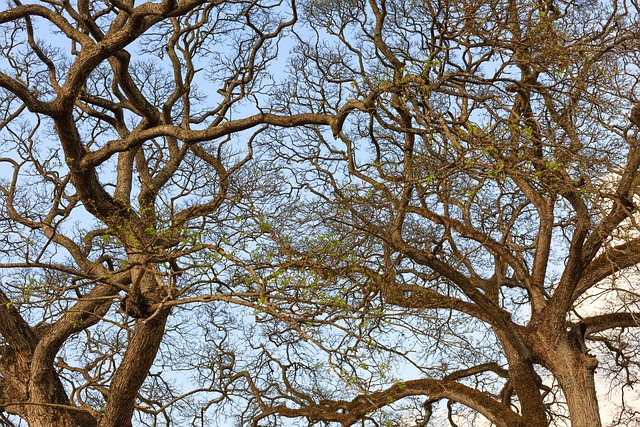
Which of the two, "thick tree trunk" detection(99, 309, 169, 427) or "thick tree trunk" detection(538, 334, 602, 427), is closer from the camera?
"thick tree trunk" detection(99, 309, 169, 427)

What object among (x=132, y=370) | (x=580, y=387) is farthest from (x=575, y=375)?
(x=132, y=370)

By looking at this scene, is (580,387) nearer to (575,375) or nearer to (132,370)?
(575,375)

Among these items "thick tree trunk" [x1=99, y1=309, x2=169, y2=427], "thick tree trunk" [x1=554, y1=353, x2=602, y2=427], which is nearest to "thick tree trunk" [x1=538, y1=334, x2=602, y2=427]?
"thick tree trunk" [x1=554, y1=353, x2=602, y2=427]

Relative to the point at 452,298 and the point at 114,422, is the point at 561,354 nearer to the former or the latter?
the point at 452,298

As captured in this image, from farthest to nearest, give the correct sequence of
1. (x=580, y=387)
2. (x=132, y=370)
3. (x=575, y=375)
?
(x=575, y=375) → (x=580, y=387) → (x=132, y=370)

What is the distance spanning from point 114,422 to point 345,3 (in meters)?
7.09

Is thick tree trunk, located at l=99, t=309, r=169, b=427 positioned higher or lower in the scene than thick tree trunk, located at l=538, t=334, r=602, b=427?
lower

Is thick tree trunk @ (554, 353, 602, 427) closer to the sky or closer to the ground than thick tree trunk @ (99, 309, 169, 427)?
closer to the sky

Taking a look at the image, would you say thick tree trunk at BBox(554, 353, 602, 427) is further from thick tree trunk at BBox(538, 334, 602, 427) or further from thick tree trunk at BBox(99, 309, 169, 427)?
thick tree trunk at BBox(99, 309, 169, 427)

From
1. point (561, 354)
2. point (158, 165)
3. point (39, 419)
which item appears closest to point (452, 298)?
point (561, 354)

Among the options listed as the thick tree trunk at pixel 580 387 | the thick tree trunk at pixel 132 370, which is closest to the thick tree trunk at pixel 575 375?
the thick tree trunk at pixel 580 387

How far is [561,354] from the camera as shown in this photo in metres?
10.9

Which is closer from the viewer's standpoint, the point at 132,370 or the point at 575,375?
the point at 132,370

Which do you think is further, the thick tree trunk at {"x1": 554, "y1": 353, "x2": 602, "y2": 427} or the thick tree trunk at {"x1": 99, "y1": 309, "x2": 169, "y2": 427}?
the thick tree trunk at {"x1": 554, "y1": 353, "x2": 602, "y2": 427}
